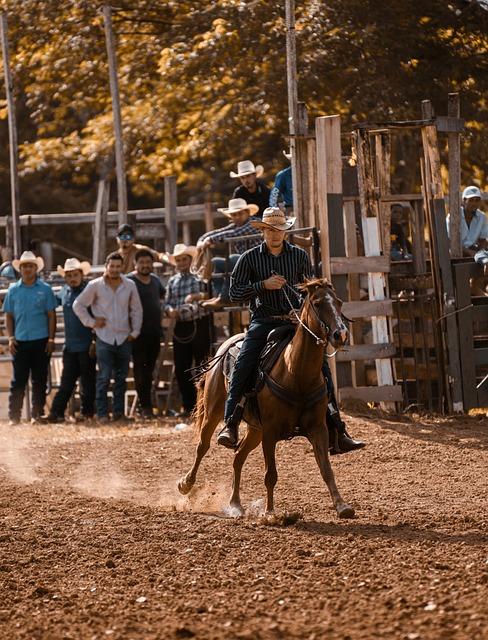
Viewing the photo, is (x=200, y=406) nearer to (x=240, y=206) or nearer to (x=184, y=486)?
(x=184, y=486)

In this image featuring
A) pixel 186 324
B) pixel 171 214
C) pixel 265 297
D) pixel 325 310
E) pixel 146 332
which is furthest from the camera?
pixel 171 214

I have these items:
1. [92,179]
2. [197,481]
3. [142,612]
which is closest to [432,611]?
[142,612]

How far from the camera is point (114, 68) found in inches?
866

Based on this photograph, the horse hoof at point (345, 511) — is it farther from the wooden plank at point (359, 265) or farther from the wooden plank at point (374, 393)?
the wooden plank at point (359, 265)

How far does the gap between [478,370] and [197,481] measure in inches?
209

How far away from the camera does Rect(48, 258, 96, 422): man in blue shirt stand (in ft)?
59.1

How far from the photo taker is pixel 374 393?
15.7 metres

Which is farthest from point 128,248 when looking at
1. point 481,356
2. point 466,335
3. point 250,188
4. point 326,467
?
point 326,467

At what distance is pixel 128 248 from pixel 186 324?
1.89 m

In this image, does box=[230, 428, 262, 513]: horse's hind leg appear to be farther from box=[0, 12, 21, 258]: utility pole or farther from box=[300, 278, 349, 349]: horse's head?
box=[0, 12, 21, 258]: utility pole

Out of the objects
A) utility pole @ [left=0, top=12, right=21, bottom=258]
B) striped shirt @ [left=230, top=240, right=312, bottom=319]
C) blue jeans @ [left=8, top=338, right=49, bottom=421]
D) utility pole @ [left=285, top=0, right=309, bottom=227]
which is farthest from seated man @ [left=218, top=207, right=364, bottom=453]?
utility pole @ [left=0, top=12, right=21, bottom=258]

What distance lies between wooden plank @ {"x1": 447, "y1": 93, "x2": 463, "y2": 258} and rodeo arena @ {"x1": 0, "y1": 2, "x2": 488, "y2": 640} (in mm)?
32

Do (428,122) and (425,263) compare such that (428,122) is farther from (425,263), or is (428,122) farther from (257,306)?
(257,306)

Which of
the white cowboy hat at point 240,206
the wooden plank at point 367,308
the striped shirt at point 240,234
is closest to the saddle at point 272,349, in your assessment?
the wooden plank at point 367,308
